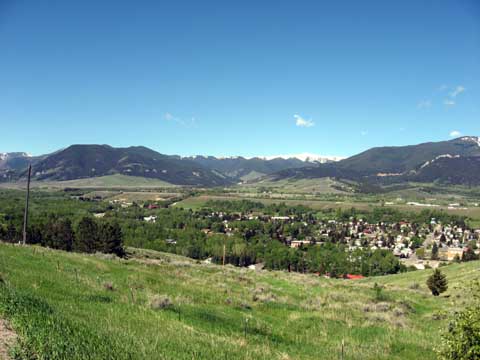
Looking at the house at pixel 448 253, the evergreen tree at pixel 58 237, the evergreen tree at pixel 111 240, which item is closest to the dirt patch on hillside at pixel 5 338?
the evergreen tree at pixel 111 240

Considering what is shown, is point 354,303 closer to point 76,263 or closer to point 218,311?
point 218,311

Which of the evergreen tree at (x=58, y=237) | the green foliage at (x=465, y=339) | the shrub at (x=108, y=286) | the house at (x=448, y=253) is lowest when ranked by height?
the house at (x=448, y=253)

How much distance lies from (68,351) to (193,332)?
4748 millimetres

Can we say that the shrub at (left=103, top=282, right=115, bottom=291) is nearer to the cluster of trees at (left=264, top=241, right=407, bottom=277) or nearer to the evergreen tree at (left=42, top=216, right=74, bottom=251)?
the evergreen tree at (left=42, top=216, right=74, bottom=251)

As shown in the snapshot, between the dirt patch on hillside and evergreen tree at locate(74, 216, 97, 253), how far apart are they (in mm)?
57282

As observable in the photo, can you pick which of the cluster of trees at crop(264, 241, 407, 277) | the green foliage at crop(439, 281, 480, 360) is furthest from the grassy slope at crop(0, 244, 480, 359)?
the cluster of trees at crop(264, 241, 407, 277)

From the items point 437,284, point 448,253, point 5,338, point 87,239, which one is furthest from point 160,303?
point 448,253

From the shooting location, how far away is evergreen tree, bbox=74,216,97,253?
61.8m

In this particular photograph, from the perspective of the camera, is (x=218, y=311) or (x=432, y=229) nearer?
(x=218, y=311)

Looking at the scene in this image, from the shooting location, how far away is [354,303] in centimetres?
2333

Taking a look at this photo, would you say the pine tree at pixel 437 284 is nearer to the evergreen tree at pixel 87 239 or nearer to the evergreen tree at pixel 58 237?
the evergreen tree at pixel 87 239

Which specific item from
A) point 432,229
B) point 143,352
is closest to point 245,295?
point 143,352

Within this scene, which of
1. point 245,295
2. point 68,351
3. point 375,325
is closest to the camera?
point 68,351

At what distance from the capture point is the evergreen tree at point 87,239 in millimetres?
61781
